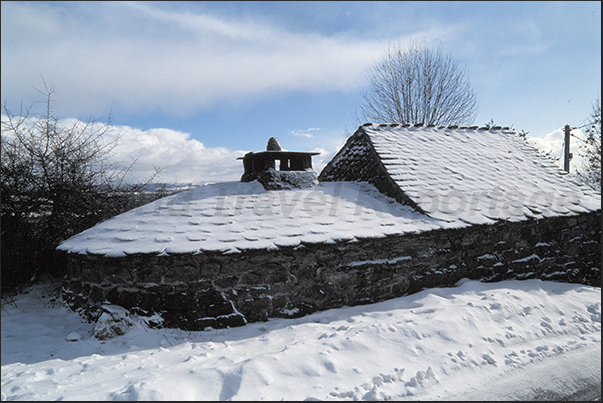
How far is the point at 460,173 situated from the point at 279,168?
4741mm

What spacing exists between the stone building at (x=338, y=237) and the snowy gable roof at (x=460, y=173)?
0.05m

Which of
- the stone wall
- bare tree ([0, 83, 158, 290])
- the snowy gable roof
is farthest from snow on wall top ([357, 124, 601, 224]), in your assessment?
bare tree ([0, 83, 158, 290])

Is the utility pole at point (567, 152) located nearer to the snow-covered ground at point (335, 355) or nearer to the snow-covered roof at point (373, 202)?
the snow-covered roof at point (373, 202)

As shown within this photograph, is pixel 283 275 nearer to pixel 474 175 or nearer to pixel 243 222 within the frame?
pixel 243 222

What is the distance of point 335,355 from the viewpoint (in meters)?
3.68

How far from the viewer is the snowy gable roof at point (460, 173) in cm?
693

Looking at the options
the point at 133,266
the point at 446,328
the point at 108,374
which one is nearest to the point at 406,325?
the point at 446,328

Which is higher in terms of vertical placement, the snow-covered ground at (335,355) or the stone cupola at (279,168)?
Result: the stone cupola at (279,168)

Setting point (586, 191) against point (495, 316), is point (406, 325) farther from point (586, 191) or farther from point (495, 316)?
point (586, 191)

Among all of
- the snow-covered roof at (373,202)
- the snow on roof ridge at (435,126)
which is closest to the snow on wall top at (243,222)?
the snow-covered roof at (373,202)

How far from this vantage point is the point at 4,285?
574cm

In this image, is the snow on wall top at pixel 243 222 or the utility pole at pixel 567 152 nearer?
the snow on wall top at pixel 243 222

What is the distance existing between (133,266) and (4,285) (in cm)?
320

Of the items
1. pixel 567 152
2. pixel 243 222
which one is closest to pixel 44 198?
pixel 243 222
